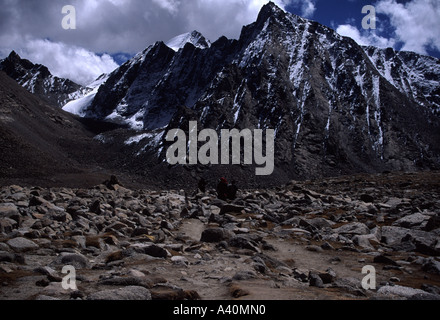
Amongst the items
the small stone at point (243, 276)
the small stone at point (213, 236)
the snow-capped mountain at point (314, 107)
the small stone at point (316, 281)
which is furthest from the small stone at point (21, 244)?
the snow-capped mountain at point (314, 107)

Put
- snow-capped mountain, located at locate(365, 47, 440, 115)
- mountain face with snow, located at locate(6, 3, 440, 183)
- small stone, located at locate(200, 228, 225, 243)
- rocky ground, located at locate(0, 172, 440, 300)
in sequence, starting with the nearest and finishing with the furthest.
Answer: rocky ground, located at locate(0, 172, 440, 300), small stone, located at locate(200, 228, 225, 243), mountain face with snow, located at locate(6, 3, 440, 183), snow-capped mountain, located at locate(365, 47, 440, 115)

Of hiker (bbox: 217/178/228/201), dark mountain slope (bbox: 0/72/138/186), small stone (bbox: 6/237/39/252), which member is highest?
dark mountain slope (bbox: 0/72/138/186)

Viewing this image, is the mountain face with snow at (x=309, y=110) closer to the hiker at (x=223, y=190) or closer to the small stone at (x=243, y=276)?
the hiker at (x=223, y=190)

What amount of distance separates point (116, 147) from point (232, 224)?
14304 cm

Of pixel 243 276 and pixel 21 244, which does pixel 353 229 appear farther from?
pixel 21 244

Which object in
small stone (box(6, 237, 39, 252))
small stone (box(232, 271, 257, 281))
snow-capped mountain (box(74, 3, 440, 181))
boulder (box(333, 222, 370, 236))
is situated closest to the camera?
small stone (box(232, 271, 257, 281))

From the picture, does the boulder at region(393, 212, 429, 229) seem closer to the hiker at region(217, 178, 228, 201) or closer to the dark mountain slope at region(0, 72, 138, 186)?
the hiker at region(217, 178, 228, 201)

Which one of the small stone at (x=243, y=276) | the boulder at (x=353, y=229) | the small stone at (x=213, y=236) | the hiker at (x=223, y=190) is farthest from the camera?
the hiker at (x=223, y=190)

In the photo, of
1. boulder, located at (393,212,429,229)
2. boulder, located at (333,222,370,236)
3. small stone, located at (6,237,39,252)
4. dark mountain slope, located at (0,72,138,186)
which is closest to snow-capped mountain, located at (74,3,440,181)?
dark mountain slope, located at (0,72,138,186)

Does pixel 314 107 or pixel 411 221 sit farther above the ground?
pixel 314 107

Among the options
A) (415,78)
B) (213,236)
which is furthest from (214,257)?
(415,78)
